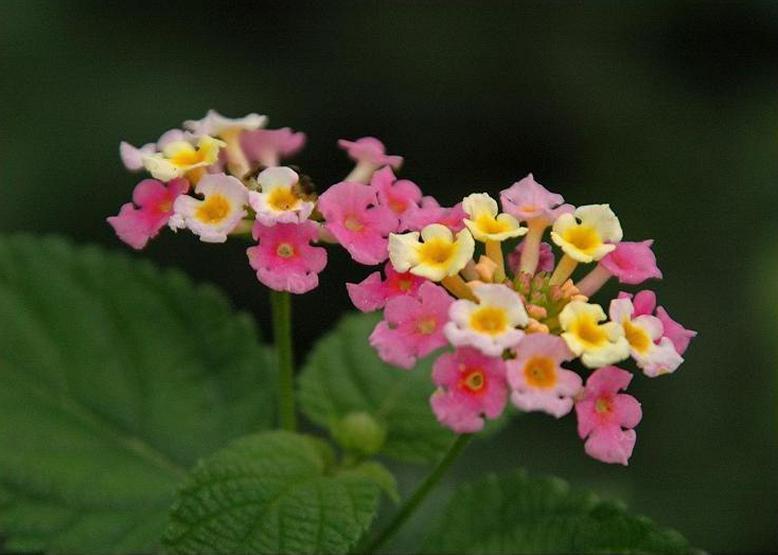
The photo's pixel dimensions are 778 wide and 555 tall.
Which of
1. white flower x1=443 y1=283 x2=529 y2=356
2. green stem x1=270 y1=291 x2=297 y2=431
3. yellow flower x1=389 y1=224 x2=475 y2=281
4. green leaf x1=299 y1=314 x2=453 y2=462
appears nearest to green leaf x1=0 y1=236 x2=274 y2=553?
green leaf x1=299 y1=314 x2=453 y2=462

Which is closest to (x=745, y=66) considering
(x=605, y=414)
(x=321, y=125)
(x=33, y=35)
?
(x=321, y=125)

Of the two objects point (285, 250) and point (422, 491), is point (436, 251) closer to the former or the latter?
point (285, 250)

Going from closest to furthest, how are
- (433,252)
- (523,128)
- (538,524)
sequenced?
1. (433,252)
2. (538,524)
3. (523,128)

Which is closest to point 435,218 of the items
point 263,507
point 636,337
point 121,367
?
point 636,337

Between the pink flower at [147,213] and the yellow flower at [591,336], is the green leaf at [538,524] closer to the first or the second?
the yellow flower at [591,336]

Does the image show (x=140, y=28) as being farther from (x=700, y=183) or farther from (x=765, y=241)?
(x=765, y=241)

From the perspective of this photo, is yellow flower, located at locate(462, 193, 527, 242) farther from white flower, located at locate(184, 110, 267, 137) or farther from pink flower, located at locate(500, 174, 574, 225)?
white flower, located at locate(184, 110, 267, 137)

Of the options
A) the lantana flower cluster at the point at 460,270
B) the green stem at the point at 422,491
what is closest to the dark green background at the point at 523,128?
the green stem at the point at 422,491
